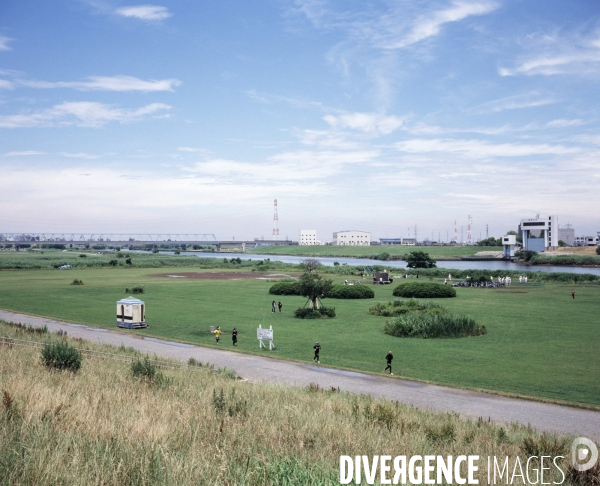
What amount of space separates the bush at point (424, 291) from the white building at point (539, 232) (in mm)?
126383

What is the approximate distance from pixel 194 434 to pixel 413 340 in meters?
23.1

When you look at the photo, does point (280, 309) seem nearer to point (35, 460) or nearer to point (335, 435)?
point (335, 435)

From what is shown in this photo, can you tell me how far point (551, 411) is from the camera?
16.8 meters

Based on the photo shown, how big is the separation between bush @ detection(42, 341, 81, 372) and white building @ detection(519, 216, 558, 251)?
554 feet

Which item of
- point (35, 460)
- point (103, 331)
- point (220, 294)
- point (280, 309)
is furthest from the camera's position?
point (220, 294)

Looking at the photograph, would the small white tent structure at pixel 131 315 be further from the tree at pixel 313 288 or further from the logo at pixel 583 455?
the logo at pixel 583 455

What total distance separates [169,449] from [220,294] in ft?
157

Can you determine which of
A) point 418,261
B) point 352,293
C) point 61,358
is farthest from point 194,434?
point 418,261

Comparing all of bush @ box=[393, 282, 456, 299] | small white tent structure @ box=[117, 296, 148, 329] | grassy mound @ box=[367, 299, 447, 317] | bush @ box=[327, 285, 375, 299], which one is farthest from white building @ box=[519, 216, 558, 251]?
small white tent structure @ box=[117, 296, 148, 329]

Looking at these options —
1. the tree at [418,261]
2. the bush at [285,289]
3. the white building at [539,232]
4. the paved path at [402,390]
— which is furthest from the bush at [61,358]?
the white building at [539,232]

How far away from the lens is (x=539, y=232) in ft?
570

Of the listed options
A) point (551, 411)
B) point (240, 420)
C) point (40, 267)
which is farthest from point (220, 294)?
point (40, 267)

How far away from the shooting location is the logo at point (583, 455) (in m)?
8.98

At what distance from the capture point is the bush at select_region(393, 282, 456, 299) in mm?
52844
